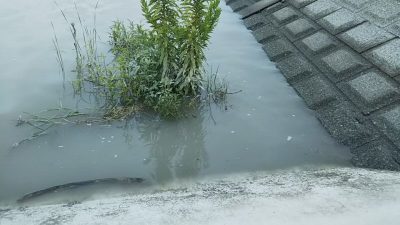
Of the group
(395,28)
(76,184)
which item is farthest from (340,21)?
(76,184)

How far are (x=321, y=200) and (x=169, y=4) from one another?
2.62 m

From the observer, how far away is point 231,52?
602 cm

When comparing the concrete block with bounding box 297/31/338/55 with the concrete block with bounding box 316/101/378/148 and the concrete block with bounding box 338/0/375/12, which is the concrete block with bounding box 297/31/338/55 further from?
the concrete block with bounding box 316/101/378/148

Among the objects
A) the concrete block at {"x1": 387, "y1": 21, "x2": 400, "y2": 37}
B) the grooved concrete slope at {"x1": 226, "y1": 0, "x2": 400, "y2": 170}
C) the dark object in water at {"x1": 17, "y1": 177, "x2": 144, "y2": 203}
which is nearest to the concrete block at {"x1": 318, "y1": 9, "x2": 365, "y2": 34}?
the grooved concrete slope at {"x1": 226, "y1": 0, "x2": 400, "y2": 170}

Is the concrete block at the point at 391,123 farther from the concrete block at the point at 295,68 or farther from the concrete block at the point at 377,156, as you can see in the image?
the concrete block at the point at 295,68

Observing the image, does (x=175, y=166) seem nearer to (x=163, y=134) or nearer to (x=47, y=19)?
(x=163, y=134)

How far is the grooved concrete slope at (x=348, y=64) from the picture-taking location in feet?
12.9

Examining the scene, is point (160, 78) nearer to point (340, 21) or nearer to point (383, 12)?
point (340, 21)

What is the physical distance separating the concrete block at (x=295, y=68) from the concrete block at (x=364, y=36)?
55 centimetres

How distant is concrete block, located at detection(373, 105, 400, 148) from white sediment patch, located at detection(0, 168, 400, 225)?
19.7 inches

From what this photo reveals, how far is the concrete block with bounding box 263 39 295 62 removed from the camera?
19.1ft

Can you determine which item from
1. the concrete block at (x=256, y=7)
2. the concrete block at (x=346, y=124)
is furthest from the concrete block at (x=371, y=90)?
the concrete block at (x=256, y=7)

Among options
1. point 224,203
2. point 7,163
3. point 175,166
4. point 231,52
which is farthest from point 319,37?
point 7,163

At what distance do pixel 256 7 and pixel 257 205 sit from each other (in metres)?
5.19
